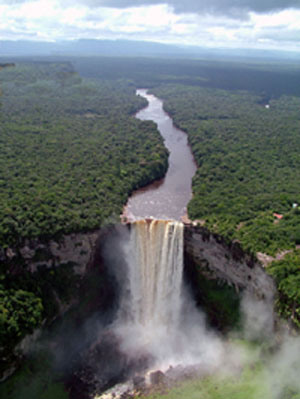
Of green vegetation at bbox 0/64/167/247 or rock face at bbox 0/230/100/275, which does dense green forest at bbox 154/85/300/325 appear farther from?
rock face at bbox 0/230/100/275

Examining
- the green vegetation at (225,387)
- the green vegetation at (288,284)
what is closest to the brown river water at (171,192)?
the green vegetation at (288,284)

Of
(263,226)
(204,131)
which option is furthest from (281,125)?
(263,226)

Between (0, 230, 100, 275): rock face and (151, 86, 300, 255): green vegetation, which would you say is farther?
(151, 86, 300, 255): green vegetation

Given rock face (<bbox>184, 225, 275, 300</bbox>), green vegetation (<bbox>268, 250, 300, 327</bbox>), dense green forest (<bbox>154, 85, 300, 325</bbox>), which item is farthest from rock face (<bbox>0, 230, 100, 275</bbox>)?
green vegetation (<bbox>268, 250, 300, 327</bbox>)

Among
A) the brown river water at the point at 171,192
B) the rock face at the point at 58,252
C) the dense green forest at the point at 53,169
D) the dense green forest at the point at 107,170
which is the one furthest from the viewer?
the brown river water at the point at 171,192

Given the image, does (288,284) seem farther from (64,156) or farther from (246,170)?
(64,156)

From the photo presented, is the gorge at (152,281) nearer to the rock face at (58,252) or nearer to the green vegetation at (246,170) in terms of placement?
the rock face at (58,252)
